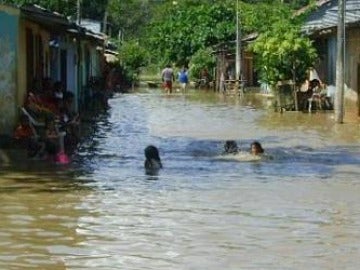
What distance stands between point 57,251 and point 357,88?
23606mm

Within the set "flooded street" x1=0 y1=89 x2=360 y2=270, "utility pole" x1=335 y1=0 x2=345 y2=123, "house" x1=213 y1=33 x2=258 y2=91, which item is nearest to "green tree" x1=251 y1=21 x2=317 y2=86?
"utility pole" x1=335 y1=0 x2=345 y2=123

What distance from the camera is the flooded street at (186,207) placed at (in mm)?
9000

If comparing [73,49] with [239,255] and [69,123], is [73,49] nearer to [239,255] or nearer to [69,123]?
[69,123]

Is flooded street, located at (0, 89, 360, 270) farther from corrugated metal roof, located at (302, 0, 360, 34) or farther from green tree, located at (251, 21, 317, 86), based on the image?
corrugated metal roof, located at (302, 0, 360, 34)

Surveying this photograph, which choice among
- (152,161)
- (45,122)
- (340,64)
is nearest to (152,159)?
(152,161)

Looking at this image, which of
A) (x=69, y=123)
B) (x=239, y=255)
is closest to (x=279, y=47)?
(x=69, y=123)

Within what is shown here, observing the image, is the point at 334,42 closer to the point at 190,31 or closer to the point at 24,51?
the point at 24,51

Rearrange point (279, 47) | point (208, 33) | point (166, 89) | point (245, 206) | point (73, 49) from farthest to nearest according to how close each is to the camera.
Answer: point (208, 33), point (166, 89), point (279, 47), point (73, 49), point (245, 206)

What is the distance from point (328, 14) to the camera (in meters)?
38.9

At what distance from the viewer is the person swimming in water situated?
15.4 meters

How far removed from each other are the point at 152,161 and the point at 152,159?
0.11 feet

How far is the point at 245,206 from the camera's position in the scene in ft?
39.2

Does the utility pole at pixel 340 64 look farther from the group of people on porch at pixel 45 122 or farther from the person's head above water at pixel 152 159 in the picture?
the person's head above water at pixel 152 159

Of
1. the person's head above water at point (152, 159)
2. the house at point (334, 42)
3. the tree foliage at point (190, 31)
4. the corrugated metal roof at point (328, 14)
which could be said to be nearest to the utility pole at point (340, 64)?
the house at point (334, 42)
